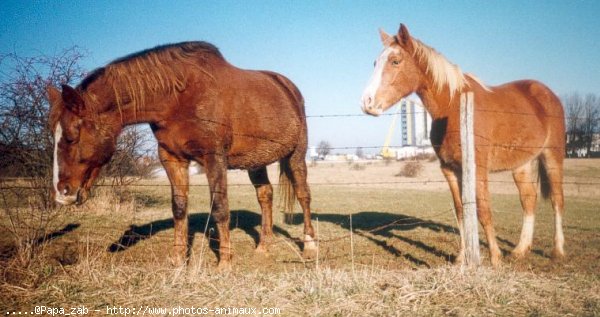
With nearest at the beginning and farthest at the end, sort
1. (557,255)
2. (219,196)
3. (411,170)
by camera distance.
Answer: (219,196)
(557,255)
(411,170)

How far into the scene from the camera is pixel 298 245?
599 cm

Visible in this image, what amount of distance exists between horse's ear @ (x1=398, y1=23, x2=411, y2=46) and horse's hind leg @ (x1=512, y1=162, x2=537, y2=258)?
2937mm

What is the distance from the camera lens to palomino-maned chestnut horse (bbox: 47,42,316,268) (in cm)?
390

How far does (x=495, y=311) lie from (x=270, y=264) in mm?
2690

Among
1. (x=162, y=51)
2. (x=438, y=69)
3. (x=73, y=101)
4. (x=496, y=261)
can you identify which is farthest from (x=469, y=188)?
(x=73, y=101)

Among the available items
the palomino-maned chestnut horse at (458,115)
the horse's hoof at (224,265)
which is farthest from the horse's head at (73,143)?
the palomino-maned chestnut horse at (458,115)

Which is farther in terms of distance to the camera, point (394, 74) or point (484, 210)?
point (394, 74)

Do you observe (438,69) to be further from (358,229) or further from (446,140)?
(358,229)

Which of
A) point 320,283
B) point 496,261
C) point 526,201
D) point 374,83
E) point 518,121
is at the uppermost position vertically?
point 374,83

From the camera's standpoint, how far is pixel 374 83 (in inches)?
177

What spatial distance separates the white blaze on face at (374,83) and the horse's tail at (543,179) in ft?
10.6

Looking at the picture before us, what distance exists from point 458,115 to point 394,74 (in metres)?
0.96

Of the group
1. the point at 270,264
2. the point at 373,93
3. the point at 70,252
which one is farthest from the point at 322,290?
the point at 70,252

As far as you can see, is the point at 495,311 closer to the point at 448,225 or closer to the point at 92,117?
the point at 92,117
